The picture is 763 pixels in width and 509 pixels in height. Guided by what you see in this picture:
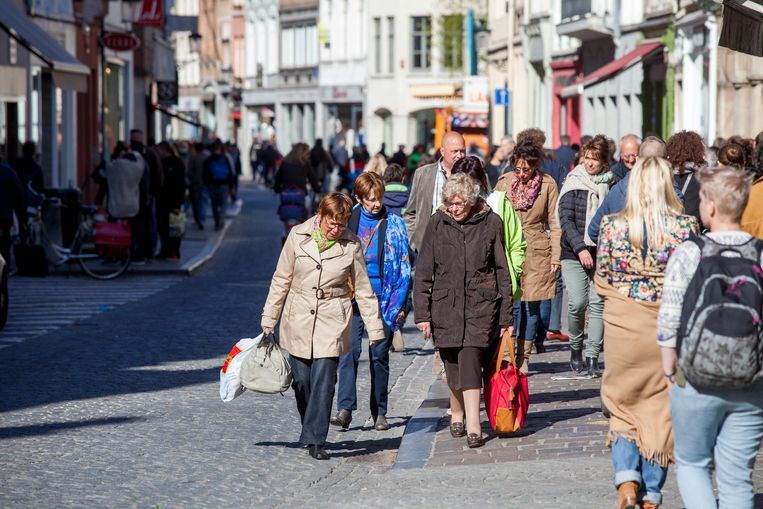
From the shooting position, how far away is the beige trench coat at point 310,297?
941 cm

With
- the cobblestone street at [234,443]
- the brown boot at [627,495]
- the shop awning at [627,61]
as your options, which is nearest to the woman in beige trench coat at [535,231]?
the cobblestone street at [234,443]

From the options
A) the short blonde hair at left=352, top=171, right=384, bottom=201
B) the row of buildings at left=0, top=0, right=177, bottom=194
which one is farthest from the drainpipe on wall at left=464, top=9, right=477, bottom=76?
the short blonde hair at left=352, top=171, right=384, bottom=201

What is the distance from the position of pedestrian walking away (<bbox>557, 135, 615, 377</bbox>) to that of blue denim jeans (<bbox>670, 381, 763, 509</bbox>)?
5.44 metres

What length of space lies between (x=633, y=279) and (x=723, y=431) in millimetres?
1345

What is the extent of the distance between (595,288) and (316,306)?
159cm

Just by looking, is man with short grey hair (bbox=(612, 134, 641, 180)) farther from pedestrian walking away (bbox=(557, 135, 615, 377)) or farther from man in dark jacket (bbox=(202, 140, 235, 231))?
man in dark jacket (bbox=(202, 140, 235, 231))

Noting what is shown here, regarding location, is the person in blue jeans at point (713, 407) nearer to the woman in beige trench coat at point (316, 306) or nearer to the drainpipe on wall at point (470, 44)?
the woman in beige trench coat at point (316, 306)

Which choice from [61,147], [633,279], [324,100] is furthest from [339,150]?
[633,279]

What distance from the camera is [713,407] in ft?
20.5

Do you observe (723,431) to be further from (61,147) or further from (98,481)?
(61,147)

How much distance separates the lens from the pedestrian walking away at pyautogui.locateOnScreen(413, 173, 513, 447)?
9.47m

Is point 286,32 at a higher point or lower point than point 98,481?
higher

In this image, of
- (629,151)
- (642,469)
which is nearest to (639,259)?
(642,469)

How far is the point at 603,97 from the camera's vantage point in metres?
40.2
